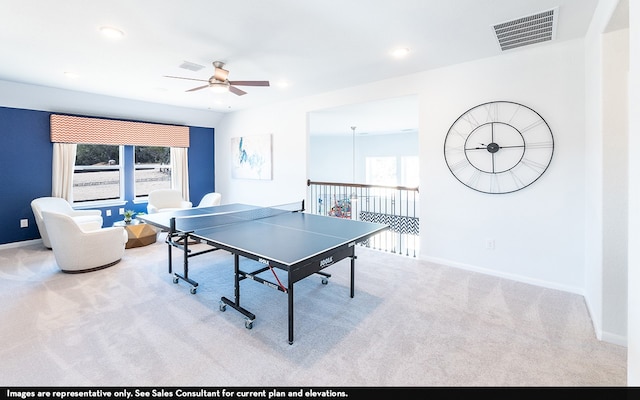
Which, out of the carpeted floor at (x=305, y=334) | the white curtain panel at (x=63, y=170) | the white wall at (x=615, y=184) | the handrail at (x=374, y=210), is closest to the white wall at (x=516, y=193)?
the carpeted floor at (x=305, y=334)

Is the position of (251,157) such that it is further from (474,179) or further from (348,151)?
(348,151)

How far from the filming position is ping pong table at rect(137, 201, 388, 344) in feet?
7.41

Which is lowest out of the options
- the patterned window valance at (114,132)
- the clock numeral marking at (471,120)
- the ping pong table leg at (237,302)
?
the ping pong table leg at (237,302)

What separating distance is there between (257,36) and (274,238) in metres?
2.12

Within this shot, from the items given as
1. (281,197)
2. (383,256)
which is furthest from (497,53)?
(281,197)

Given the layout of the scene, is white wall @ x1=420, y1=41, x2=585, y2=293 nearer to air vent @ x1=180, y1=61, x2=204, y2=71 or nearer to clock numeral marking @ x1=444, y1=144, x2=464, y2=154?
clock numeral marking @ x1=444, y1=144, x2=464, y2=154

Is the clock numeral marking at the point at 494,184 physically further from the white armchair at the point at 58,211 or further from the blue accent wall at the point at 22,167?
the blue accent wall at the point at 22,167

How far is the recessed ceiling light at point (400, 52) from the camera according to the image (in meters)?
3.47

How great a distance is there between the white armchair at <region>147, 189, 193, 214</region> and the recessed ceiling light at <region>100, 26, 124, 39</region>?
360cm

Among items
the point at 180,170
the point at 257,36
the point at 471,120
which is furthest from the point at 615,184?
the point at 180,170

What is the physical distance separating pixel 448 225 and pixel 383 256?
1.08m


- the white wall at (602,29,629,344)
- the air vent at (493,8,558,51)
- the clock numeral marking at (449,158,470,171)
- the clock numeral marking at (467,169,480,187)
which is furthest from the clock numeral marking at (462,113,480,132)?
the white wall at (602,29,629,344)

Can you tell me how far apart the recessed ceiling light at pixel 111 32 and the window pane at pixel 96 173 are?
3875 millimetres

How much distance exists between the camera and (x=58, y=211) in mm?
5098
